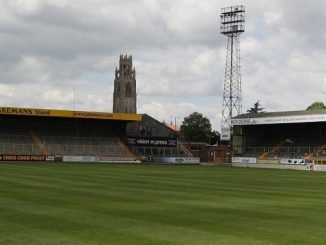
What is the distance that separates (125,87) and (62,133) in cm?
8999

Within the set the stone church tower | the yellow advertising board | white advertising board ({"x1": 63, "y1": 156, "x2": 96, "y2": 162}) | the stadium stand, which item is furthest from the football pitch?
the stone church tower

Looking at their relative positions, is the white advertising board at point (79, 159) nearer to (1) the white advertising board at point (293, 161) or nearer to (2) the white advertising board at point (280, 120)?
(2) the white advertising board at point (280, 120)

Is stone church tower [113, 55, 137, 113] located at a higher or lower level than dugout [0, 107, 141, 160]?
higher

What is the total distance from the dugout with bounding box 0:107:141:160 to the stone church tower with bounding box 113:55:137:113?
3229 inches

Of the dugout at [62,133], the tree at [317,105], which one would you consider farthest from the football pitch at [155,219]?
the tree at [317,105]

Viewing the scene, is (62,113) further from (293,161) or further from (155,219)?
(155,219)

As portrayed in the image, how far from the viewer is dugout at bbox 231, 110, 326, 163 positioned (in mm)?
85812

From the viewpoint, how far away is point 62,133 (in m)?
91.8

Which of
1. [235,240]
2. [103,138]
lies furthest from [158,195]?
[103,138]

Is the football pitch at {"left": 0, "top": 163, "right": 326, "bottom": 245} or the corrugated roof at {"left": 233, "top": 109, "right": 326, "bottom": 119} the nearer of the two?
the football pitch at {"left": 0, "top": 163, "right": 326, "bottom": 245}

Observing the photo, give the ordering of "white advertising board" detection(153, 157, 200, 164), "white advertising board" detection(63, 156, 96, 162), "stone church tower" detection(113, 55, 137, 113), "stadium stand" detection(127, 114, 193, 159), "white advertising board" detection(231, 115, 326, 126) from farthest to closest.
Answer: "stone church tower" detection(113, 55, 137, 113), "stadium stand" detection(127, 114, 193, 159), "white advertising board" detection(153, 157, 200, 164), "white advertising board" detection(63, 156, 96, 162), "white advertising board" detection(231, 115, 326, 126)

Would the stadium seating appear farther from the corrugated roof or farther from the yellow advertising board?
the corrugated roof

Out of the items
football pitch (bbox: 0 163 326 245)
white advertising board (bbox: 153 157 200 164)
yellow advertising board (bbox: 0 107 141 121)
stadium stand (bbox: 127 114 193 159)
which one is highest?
yellow advertising board (bbox: 0 107 141 121)

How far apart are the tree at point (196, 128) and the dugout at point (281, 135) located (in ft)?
180
